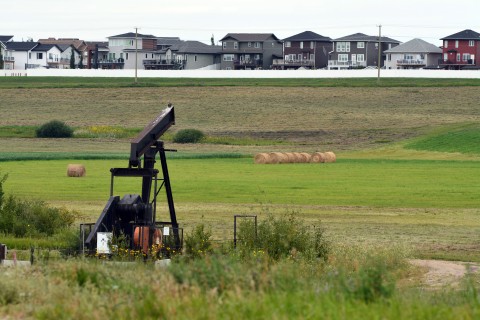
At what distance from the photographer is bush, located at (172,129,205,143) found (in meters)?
87.1

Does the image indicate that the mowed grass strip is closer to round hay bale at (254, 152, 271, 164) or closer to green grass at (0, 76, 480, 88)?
round hay bale at (254, 152, 271, 164)

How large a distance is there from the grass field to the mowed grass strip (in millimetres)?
118

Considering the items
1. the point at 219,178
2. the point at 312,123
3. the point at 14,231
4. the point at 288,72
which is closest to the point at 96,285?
the point at 14,231

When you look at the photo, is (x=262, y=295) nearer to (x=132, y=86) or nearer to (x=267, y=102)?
(x=267, y=102)

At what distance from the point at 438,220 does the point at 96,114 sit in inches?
2824

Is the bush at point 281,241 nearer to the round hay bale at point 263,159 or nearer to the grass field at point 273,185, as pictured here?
the grass field at point 273,185

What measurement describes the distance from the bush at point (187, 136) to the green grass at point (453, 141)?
17098 mm

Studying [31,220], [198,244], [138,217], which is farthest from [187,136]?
[198,244]

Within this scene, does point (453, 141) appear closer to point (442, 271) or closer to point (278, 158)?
point (278, 158)

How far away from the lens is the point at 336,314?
14.5m

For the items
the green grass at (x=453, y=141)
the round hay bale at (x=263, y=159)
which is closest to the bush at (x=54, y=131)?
the green grass at (x=453, y=141)

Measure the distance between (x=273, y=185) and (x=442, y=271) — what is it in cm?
2478

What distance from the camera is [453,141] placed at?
264 ft

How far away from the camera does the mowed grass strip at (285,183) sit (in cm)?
4574
